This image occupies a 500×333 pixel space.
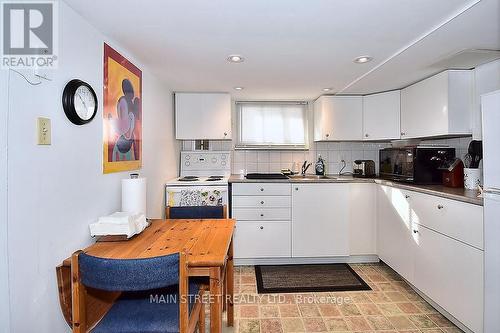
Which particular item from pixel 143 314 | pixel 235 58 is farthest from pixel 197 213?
pixel 235 58

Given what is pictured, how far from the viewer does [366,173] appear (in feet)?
10.8

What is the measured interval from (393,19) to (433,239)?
1.64 metres

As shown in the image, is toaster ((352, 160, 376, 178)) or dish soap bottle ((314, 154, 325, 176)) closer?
toaster ((352, 160, 376, 178))

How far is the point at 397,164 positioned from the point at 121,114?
106 inches

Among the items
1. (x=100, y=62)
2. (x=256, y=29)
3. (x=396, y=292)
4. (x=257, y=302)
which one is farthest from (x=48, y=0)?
(x=396, y=292)

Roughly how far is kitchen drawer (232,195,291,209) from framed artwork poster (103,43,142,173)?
1.15 m

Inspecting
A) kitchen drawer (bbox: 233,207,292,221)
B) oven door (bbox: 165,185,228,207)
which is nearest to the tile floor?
kitchen drawer (bbox: 233,207,292,221)

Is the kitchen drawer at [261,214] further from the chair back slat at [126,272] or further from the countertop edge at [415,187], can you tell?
the chair back slat at [126,272]

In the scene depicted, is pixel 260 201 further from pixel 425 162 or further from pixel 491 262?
pixel 491 262

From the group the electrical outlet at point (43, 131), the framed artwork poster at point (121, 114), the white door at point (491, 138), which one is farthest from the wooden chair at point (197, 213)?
the white door at point (491, 138)

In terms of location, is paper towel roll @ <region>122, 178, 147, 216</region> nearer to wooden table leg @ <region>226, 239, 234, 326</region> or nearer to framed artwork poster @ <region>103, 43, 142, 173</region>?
framed artwork poster @ <region>103, 43, 142, 173</region>

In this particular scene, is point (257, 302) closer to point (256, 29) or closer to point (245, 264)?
point (245, 264)

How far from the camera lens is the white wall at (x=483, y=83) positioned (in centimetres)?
209

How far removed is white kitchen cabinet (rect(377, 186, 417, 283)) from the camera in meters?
2.38
